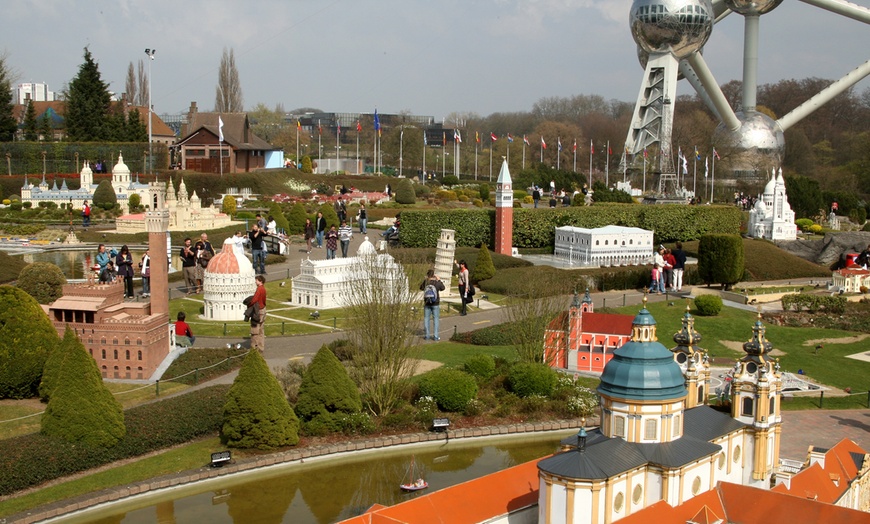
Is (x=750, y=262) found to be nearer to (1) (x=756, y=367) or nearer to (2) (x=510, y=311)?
(2) (x=510, y=311)

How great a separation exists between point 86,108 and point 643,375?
6637 centimetres

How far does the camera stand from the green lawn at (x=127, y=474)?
632 inches

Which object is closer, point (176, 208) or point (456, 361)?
point (456, 361)

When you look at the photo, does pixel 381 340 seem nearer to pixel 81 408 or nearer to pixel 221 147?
pixel 81 408

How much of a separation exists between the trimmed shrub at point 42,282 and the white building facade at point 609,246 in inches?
803

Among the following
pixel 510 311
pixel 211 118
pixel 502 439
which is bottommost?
pixel 502 439

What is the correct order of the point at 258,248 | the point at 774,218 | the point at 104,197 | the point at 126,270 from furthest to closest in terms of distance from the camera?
1. the point at 104,197
2. the point at 774,218
3. the point at 258,248
4. the point at 126,270


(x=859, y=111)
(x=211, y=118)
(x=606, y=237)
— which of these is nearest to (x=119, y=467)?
(x=606, y=237)

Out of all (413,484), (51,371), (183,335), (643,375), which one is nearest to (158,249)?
(183,335)

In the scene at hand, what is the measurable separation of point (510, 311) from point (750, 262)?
1760 cm

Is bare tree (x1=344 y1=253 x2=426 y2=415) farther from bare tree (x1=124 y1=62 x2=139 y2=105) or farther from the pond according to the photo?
bare tree (x1=124 y1=62 x2=139 y2=105)

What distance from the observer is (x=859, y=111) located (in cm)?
10606

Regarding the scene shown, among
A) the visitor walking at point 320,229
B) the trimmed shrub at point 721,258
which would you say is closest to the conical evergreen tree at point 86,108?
the visitor walking at point 320,229

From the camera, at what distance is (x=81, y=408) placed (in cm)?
1772
